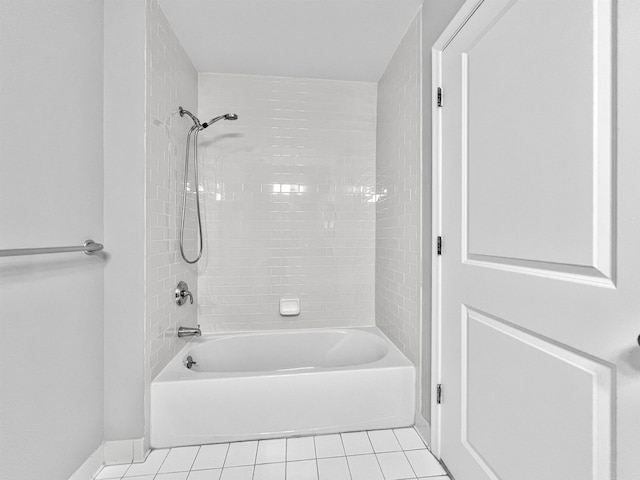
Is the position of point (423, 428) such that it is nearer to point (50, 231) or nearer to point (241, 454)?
point (241, 454)

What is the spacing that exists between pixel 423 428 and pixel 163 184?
6.29 ft

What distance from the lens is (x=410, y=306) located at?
1895 mm

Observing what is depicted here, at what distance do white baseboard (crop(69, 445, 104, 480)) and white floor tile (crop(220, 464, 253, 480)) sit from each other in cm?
58

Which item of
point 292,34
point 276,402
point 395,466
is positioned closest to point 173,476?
point 276,402

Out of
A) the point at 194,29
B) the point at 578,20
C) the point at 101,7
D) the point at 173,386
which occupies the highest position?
the point at 194,29

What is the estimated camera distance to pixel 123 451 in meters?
1.55

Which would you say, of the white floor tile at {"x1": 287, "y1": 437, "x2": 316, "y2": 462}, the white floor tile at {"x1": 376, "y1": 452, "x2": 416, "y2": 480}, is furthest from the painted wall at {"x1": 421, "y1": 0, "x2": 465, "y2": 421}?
the white floor tile at {"x1": 287, "y1": 437, "x2": 316, "y2": 462}

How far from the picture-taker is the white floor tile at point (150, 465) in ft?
4.85

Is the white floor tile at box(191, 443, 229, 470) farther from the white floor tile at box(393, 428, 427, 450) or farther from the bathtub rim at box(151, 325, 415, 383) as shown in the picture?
the white floor tile at box(393, 428, 427, 450)

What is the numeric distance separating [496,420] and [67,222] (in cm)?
182

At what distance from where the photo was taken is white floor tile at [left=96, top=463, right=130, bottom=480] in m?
1.46

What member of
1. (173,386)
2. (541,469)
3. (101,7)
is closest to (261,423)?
(173,386)

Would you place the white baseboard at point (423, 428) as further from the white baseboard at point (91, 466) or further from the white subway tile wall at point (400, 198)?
the white baseboard at point (91, 466)

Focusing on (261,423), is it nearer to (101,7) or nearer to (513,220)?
(513,220)
